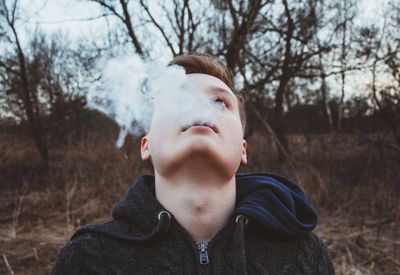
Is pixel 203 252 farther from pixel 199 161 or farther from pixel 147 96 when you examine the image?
pixel 147 96

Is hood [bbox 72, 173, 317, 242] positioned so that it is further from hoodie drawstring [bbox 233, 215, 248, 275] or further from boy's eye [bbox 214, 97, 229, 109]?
boy's eye [bbox 214, 97, 229, 109]

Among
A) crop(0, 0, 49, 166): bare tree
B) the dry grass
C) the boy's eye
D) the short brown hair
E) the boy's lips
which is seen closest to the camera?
the boy's lips

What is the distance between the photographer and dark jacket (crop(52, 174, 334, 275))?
1142 mm

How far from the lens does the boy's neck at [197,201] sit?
3.98 feet

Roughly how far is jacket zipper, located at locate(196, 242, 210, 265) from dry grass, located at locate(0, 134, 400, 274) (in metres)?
2.99

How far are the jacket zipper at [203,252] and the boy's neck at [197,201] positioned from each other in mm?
34

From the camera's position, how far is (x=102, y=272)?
1125 mm

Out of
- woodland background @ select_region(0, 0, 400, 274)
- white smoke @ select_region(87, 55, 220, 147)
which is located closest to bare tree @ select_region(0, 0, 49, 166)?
woodland background @ select_region(0, 0, 400, 274)

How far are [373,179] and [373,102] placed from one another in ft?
6.48

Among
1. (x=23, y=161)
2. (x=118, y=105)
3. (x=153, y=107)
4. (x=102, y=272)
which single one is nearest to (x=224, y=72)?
(x=153, y=107)

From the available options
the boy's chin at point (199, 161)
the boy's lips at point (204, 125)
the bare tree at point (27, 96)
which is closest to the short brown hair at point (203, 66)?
the boy's lips at point (204, 125)

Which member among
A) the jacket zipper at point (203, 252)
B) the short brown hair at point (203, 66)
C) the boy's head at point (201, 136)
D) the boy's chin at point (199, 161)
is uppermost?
the short brown hair at point (203, 66)

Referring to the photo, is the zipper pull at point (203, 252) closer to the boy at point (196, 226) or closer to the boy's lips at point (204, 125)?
the boy at point (196, 226)

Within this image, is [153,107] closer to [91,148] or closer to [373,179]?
[373,179]
